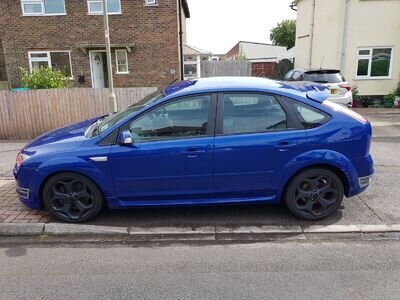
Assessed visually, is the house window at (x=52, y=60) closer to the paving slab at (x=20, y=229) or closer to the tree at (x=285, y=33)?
the paving slab at (x=20, y=229)

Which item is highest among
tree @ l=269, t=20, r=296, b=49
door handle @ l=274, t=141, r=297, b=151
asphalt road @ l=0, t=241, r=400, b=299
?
tree @ l=269, t=20, r=296, b=49

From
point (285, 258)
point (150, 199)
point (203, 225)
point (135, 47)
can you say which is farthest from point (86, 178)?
point (135, 47)

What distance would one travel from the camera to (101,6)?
14281 millimetres

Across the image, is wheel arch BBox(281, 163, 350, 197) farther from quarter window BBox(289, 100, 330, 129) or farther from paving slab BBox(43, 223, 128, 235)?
paving slab BBox(43, 223, 128, 235)

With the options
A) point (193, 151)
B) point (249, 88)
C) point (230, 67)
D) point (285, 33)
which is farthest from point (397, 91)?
point (285, 33)

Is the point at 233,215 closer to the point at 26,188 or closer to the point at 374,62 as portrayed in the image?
the point at 26,188

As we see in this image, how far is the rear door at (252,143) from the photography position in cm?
381

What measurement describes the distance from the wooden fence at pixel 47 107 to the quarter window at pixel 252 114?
5.45 meters

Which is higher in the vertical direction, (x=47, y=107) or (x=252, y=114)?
(x=252, y=114)

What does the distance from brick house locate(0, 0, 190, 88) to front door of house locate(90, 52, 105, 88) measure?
0.21 m

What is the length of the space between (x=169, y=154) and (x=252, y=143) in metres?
0.91

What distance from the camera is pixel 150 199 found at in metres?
4.00

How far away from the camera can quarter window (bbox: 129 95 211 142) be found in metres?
3.88

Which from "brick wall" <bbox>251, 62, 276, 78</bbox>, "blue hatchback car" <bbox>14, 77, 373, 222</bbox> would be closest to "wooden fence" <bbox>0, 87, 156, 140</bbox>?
"blue hatchback car" <bbox>14, 77, 373, 222</bbox>
